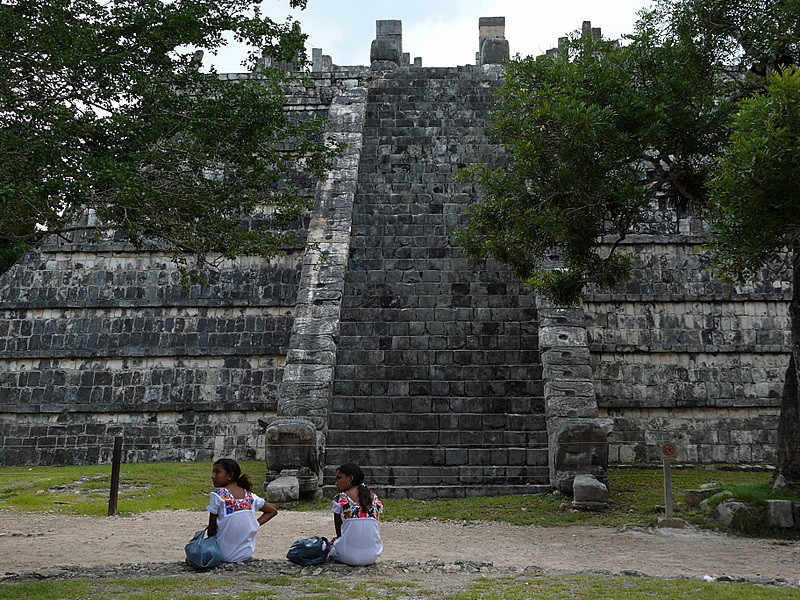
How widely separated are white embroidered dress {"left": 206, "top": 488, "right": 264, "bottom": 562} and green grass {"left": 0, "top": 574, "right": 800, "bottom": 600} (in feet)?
1.13

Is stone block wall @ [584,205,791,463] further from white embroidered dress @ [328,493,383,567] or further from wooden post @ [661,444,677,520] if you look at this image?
white embroidered dress @ [328,493,383,567]

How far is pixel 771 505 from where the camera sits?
9.21 m

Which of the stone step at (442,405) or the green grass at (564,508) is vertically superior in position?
the stone step at (442,405)

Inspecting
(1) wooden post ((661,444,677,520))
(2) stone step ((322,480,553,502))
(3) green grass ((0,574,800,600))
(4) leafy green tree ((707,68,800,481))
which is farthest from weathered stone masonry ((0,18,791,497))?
(3) green grass ((0,574,800,600))

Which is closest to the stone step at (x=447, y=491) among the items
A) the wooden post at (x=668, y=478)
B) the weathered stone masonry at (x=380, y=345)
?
the weathered stone masonry at (x=380, y=345)

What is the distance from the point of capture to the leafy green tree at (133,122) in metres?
7.12

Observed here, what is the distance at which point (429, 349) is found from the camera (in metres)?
13.1

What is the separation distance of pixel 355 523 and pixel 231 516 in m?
0.99

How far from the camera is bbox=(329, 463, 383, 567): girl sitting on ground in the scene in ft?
22.8

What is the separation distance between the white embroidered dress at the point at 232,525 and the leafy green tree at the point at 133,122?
2546mm

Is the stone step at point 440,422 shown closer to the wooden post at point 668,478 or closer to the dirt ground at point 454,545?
the dirt ground at point 454,545

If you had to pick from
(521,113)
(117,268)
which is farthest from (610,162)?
(117,268)

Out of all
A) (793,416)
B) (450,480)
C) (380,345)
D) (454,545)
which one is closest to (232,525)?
(454,545)

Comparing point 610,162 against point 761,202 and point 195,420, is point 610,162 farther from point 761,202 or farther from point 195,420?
point 195,420
